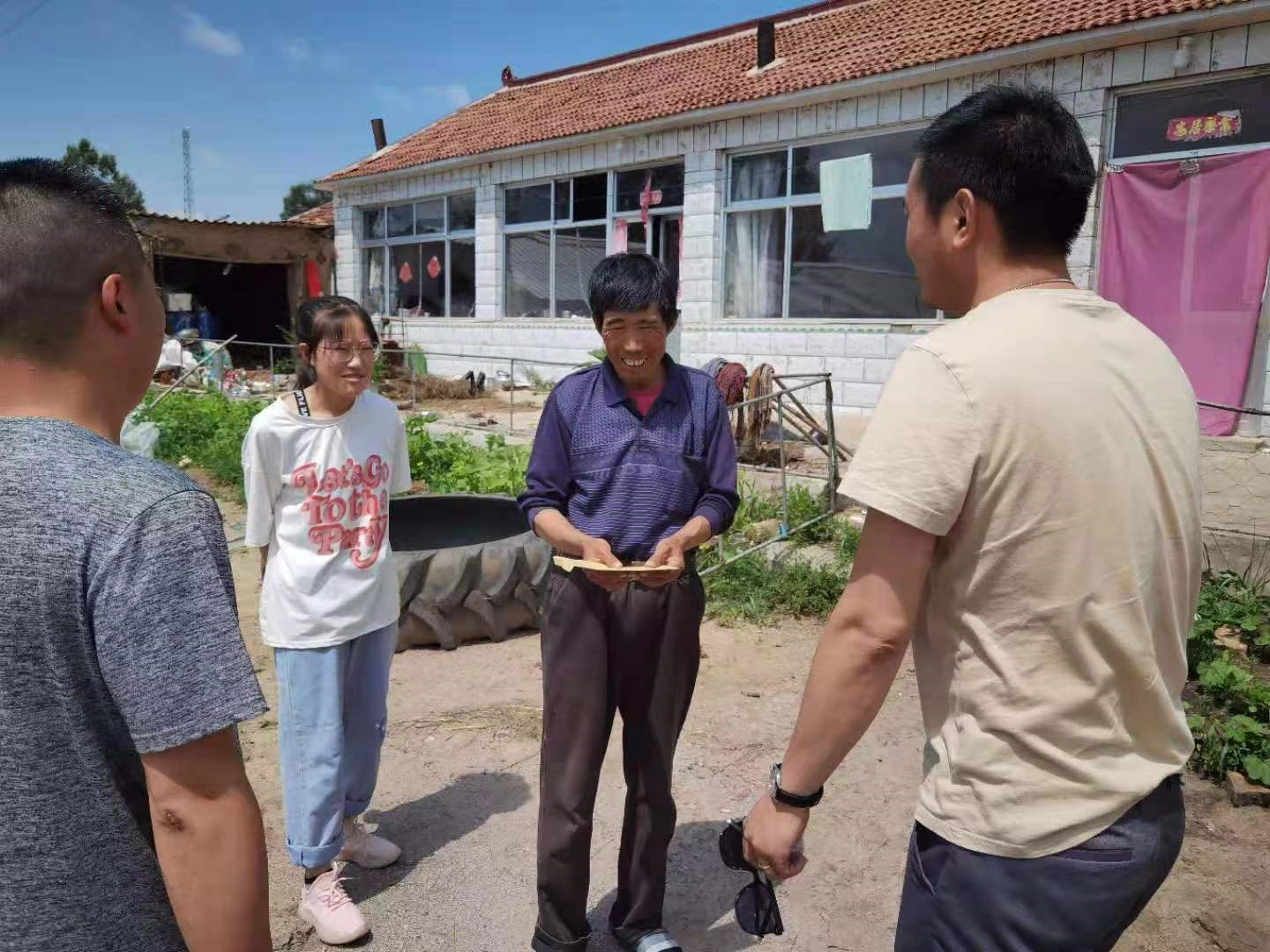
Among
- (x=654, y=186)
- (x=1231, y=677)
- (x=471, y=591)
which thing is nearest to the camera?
(x=1231, y=677)

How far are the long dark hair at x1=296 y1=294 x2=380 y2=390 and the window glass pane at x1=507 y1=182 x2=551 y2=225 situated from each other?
12.8m

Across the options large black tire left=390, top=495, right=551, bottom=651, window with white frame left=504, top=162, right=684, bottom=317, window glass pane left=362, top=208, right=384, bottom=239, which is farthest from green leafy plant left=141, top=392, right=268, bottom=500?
window glass pane left=362, top=208, right=384, bottom=239

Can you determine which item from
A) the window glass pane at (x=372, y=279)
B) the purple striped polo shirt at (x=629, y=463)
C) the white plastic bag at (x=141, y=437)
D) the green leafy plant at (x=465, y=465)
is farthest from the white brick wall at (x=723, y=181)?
the white plastic bag at (x=141, y=437)

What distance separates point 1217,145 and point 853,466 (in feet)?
29.4

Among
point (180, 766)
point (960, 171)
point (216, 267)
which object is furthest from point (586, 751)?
point (216, 267)

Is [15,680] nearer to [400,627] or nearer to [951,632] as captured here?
[951,632]

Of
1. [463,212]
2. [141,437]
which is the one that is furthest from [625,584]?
[463,212]

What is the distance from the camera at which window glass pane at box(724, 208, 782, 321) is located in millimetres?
12023

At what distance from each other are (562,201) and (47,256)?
47.3 ft

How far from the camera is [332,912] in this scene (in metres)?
2.61

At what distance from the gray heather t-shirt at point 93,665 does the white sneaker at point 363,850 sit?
Result: 6.28ft

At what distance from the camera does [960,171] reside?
1.43 m

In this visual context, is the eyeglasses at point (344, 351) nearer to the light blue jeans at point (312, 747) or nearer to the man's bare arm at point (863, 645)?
the light blue jeans at point (312, 747)

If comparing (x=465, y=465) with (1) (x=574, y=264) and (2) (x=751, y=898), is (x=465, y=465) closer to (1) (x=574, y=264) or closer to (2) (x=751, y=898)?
(2) (x=751, y=898)
